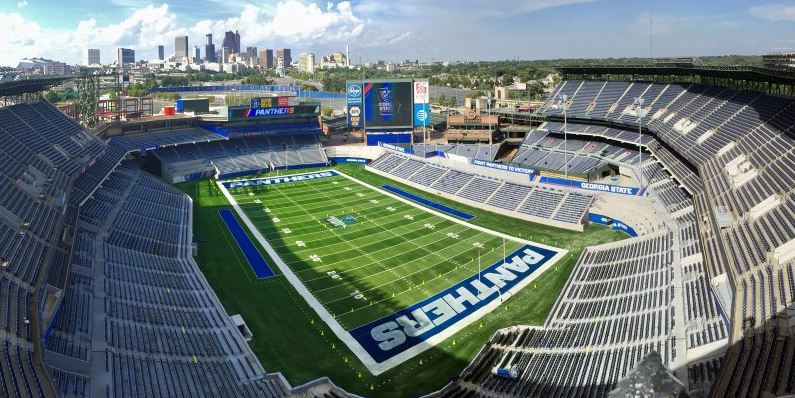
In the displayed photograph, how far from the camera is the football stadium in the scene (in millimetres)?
23172

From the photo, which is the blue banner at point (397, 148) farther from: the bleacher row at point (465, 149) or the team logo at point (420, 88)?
the team logo at point (420, 88)

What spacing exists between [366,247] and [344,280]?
739 centimetres

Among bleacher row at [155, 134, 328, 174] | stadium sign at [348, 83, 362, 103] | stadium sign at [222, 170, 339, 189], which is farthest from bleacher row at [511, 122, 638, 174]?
bleacher row at [155, 134, 328, 174]

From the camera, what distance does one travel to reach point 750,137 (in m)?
45.4

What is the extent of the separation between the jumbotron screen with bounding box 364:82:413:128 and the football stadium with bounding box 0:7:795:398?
A: 23.2ft

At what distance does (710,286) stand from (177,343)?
26.7 m

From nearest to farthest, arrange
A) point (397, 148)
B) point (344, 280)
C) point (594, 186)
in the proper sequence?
point (344, 280)
point (594, 186)
point (397, 148)

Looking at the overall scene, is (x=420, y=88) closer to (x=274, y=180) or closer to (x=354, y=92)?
(x=354, y=92)

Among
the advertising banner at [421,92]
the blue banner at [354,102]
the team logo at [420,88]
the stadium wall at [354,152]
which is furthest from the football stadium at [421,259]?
the blue banner at [354,102]

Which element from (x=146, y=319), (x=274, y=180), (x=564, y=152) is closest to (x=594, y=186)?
(x=564, y=152)

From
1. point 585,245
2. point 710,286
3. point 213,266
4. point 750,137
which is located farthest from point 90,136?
point 750,137

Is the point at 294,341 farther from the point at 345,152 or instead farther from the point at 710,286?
the point at 345,152

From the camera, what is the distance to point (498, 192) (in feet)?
192

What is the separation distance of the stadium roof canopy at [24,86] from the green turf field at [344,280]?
58.8 ft
